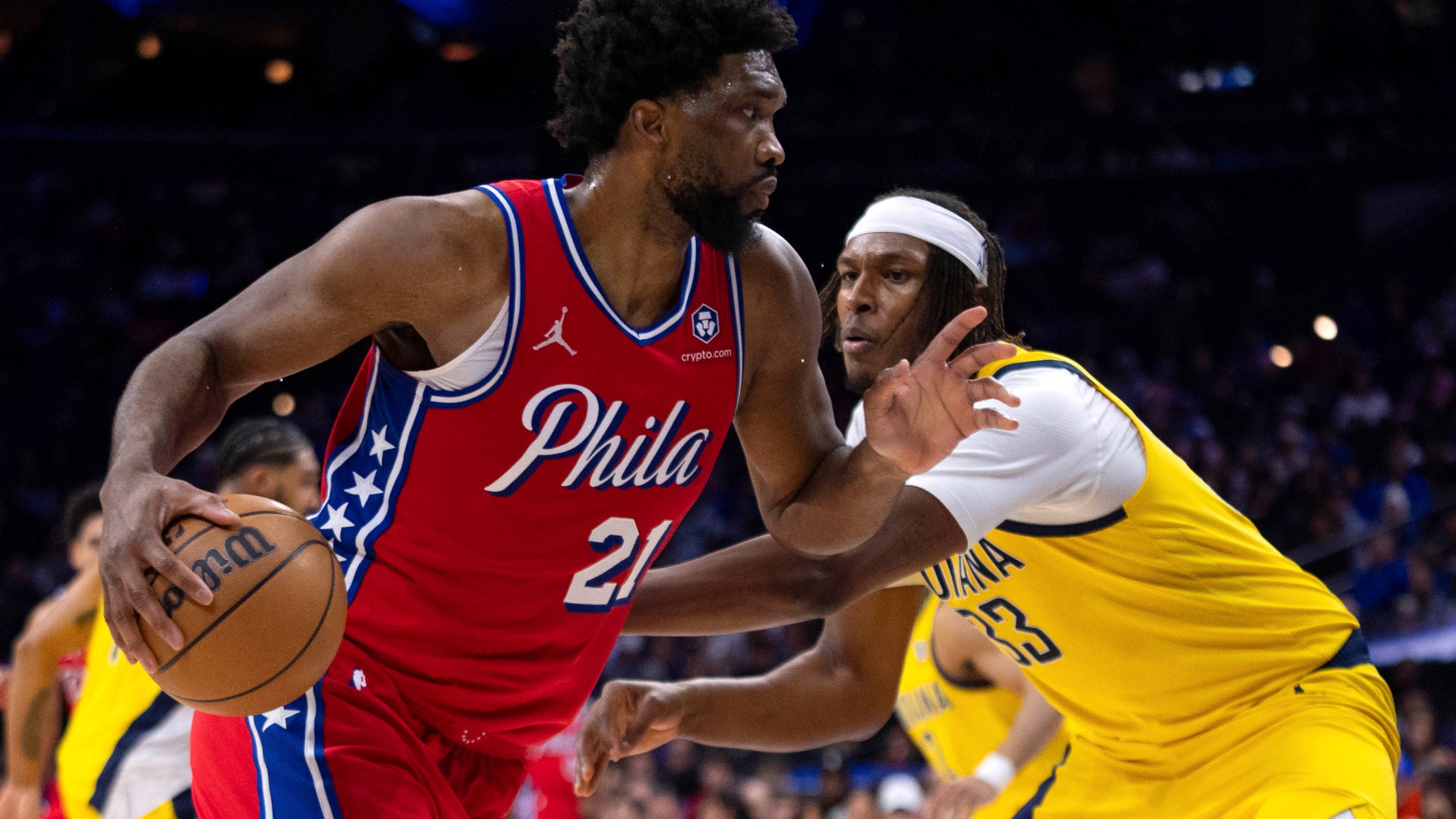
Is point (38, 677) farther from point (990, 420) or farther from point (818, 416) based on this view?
point (990, 420)

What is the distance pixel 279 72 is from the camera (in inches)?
717

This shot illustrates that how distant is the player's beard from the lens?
259cm

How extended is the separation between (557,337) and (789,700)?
1.42 metres

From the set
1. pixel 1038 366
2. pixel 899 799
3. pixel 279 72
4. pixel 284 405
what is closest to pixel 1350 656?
pixel 1038 366

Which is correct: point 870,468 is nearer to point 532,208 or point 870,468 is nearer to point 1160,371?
point 532,208

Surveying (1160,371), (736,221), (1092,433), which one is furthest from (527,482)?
(1160,371)

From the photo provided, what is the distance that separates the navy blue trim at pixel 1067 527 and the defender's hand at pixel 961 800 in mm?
820

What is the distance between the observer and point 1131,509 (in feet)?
9.81

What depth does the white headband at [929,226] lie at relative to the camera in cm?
342

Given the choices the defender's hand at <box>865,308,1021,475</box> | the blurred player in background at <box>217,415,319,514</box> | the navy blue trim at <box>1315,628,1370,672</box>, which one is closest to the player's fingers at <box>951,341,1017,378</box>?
the defender's hand at <box>865,308,1021,475</box>

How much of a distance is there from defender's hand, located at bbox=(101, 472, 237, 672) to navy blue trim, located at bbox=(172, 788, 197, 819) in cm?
254

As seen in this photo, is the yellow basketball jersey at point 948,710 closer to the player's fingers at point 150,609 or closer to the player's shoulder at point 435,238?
the player's shoulder at point 435,238

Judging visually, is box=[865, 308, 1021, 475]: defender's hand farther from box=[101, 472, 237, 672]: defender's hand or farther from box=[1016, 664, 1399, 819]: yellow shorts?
box=[101, 472, 237, 672]: defender's hand

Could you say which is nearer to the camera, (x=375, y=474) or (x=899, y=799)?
(x=375, y=474)
